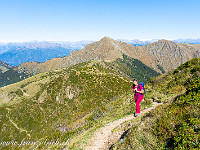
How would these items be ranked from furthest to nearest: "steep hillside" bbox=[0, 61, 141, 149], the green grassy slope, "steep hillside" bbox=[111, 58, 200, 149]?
the green grassy slope, "steep hillside" bbox=[0, 61, 141, 149], "steep hillside" bbox=[111, 58, 200, 149]

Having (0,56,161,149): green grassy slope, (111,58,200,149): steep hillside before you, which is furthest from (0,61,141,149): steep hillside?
(111,58,200,149): steep hillside

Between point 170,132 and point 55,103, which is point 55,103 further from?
point 170,132

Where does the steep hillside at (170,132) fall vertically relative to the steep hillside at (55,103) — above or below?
above

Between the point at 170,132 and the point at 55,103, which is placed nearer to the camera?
the point at 170,132

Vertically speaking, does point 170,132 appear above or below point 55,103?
above

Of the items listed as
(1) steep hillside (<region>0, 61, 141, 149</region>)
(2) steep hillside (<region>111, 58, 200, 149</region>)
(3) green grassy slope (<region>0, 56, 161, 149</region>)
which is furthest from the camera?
(3) green grassy slope (<region>0, 56, 161, 149</region>)

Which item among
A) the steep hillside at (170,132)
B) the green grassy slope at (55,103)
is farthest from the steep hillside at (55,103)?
the steep hillside at (170,132)

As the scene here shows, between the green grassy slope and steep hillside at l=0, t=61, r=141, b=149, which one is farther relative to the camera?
the green grassy slope

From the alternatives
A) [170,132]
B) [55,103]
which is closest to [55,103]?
[55,103]

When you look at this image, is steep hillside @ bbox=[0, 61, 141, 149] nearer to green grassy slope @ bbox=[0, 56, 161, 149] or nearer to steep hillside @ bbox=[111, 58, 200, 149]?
green grassy slope @ bbox=[0, 56, 161, 149]

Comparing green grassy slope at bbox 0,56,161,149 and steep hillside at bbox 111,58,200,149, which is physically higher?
steep hillside at bbox 111,58,200,149

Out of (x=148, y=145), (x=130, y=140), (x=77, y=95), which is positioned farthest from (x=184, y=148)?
(x=77, y=95)

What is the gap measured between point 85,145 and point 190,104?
1134cm

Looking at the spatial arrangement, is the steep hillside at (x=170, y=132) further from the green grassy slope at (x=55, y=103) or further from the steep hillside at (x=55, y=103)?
the steep hillside at (x=55, y=103)
